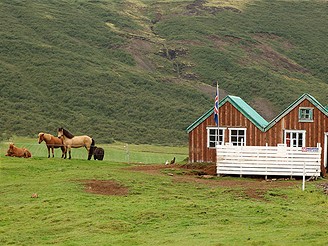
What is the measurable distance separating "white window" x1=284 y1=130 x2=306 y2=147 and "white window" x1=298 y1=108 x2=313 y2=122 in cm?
71

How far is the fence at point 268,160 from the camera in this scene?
41.5 meters

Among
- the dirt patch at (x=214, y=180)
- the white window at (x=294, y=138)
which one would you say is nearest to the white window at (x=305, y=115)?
the white window at (x=294, y=138)

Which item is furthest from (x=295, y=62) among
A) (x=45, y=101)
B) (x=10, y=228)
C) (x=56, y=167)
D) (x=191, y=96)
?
(x=10, y=228)

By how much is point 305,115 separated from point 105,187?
15913 mm

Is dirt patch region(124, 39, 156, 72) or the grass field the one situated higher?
dirt patch region(124, 39, 156, 72)

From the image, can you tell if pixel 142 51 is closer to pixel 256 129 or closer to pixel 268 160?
pixel 256 129

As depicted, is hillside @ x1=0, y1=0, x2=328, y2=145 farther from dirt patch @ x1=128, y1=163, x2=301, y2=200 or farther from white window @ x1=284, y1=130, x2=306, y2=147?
white window @ x1=284, y1=130, x2=306, y2=147

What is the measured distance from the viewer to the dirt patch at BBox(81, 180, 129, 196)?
111 ft

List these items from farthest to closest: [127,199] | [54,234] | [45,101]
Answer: [45,101] → [127,199] → [54,234]

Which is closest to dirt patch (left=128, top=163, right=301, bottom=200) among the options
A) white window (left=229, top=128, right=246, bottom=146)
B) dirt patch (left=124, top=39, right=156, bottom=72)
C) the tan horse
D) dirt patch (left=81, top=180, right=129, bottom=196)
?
white window (left=229, top=128, right=246, bottom=146)

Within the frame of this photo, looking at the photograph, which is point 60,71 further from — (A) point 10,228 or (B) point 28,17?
(A) point 10,228

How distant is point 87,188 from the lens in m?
34.4

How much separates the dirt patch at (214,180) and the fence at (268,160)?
2.19ft

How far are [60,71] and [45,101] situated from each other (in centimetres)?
1614
